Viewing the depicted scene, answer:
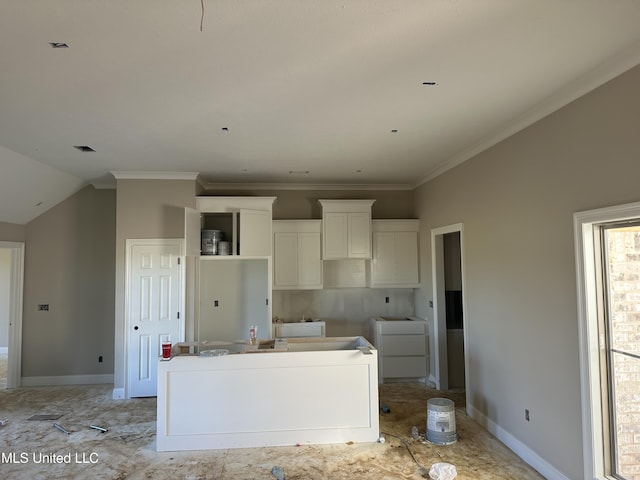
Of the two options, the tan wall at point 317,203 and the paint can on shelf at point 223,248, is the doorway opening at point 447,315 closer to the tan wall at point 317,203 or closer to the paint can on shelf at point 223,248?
the tan wall at point 317,203

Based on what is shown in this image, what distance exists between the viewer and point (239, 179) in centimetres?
555

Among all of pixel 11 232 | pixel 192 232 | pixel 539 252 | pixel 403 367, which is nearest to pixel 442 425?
pixel 539 252

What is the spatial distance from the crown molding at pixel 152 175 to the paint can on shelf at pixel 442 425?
3.92m

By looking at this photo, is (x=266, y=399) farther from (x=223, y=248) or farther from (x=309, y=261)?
(x=309, y=261)

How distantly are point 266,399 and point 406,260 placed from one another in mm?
3055

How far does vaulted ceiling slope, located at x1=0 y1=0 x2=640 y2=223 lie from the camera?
183 centimetres

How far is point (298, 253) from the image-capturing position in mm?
5738

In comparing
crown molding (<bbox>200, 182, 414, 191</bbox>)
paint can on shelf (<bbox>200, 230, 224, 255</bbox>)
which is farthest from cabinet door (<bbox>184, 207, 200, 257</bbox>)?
crown molding (<bbox>200, 182, 414, 191</bbox>)

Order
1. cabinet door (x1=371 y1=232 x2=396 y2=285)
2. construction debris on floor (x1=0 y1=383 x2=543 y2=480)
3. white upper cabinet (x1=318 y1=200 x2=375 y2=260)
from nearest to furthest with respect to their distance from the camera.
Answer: construction debris on floor (x1=0 y1=383 x2=543 y2=480), white upper cabinet (x1=318 y1=200 x2=375 y2=260), cabinet door (x1=371 y1=232 x2=396 y2=285)

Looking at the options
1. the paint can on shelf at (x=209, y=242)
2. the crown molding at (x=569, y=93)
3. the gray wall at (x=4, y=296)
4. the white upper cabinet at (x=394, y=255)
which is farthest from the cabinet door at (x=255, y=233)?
the gray wall at (x=4, y=296)

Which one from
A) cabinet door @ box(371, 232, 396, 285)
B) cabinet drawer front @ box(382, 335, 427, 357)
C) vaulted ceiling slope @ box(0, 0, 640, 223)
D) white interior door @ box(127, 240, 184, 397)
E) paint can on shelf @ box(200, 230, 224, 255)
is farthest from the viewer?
cabinet door @ box(371, 232, 396, 285)

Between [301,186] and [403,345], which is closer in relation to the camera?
[403,345]

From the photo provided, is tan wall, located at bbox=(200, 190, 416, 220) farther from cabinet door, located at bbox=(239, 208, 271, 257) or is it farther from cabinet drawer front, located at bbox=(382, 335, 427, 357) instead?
cabinet drawer front, located at bbox=(382, 335, 427, 357)

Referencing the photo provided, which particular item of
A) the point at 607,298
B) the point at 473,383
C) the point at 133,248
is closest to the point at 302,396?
the point at 473,383
